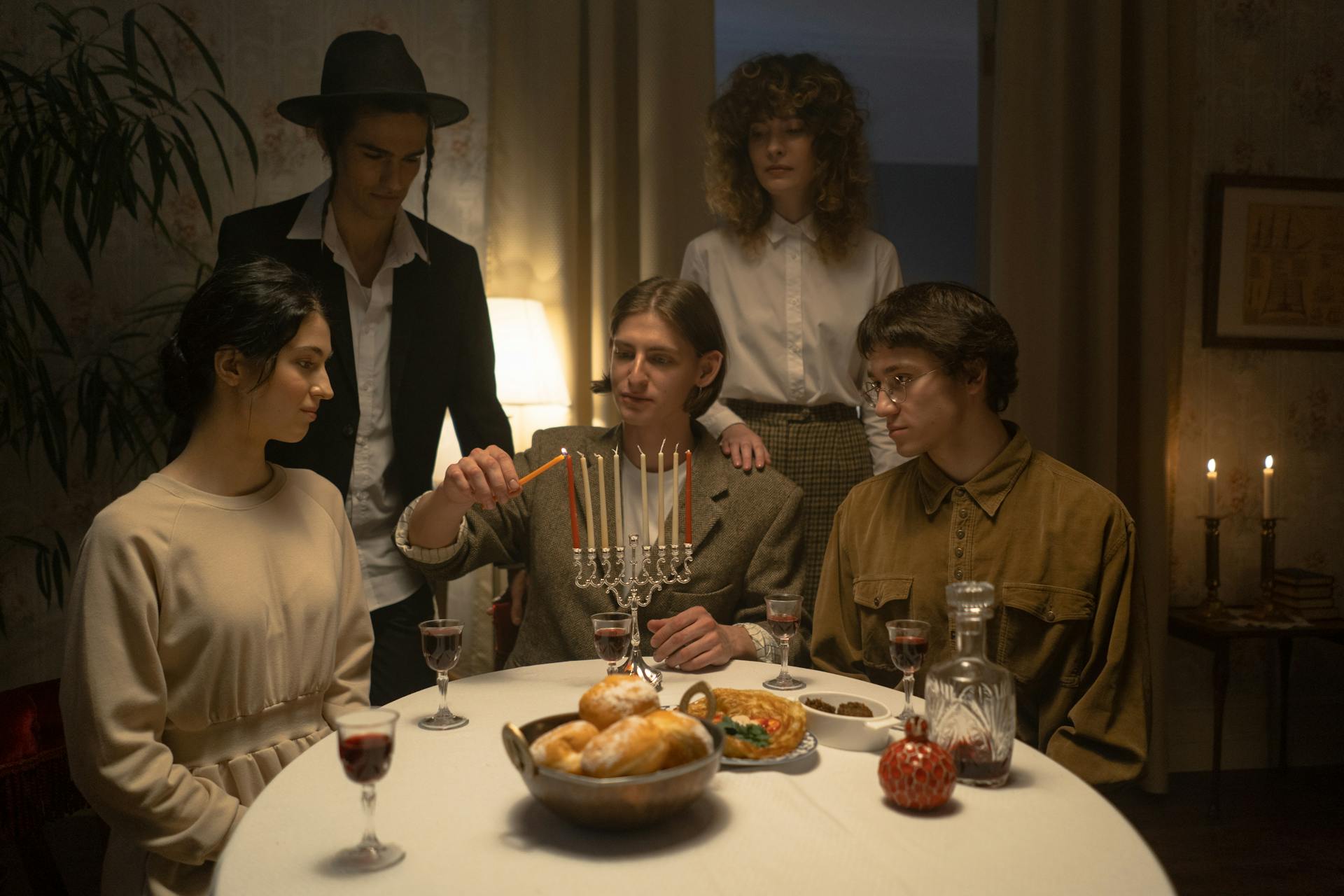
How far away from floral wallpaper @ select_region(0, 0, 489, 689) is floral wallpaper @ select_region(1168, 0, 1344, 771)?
2.62 m

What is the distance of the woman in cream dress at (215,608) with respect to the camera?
4.74 feet

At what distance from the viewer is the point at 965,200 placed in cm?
656

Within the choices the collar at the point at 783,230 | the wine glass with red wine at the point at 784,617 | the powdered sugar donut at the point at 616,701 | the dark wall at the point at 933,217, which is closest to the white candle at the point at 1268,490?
the collar at the point at 783,230

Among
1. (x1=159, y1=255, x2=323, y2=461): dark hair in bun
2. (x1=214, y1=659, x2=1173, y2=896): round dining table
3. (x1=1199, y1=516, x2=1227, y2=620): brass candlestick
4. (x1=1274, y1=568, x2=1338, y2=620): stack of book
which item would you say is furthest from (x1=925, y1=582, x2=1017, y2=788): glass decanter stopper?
(x1=1274, y1=568, x2=1338, y2=620): stack of book

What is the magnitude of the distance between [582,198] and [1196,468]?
7.98 ft

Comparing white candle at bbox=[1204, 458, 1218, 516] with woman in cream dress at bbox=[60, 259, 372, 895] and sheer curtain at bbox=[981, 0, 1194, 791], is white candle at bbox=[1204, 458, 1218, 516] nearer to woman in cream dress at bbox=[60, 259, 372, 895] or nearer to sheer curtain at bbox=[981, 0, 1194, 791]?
sheer curtain at bbox=[981, 0, 1194, 791]

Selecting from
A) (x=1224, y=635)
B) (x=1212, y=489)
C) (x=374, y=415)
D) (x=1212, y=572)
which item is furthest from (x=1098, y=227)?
(x=374, y=415)

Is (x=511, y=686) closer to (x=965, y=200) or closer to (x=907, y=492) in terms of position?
(x=907, y=492)

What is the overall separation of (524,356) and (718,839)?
220 centimetres

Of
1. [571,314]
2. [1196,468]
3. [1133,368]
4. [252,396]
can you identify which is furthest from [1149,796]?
[252,396]

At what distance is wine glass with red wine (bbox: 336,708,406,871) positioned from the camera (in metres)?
1.05

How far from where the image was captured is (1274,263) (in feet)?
12.5

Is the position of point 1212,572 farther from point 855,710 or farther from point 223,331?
point 223,331

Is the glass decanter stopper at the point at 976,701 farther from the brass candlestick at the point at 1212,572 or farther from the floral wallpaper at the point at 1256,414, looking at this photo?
the floral wallpaper at the point at 1256,414
